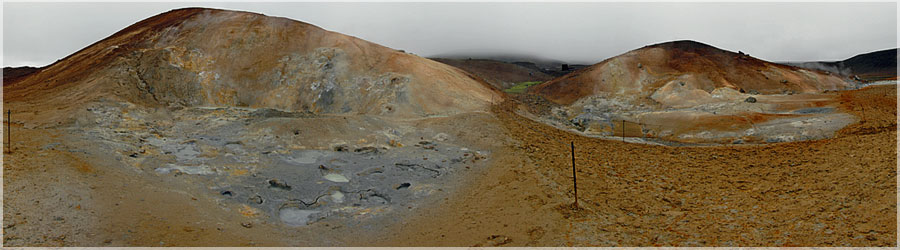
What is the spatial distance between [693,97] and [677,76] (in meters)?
6.57

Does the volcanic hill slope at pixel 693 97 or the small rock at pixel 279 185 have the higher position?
the volcanic hill slope at pixel 693 97

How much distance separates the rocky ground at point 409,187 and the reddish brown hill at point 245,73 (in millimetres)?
3069

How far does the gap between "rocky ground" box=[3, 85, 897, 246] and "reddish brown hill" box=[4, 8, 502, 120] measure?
10.1 feet

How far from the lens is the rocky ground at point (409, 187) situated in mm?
8164

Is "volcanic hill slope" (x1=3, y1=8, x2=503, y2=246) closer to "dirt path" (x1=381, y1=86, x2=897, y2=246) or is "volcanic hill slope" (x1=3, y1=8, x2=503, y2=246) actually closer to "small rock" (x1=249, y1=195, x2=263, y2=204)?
"small rock" (x1=249, y1=195, x2=263, y2=204)

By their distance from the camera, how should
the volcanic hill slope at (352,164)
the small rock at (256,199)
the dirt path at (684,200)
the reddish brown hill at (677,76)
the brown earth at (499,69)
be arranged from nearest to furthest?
the dirt path at (684,200) < the volcanic hill slope at (352,164) < the small rock at (256,199) < the reddish brown hill at (677,76) < the brown earth at (499,69)

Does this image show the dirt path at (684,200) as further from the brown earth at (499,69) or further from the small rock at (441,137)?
the brown earth at (499,69)

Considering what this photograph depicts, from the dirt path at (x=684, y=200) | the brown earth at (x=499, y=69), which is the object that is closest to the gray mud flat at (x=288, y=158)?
the dirt path at (x=684, y=200)

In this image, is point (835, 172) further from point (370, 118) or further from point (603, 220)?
point (370, 118)

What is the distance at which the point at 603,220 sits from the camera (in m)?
9.45

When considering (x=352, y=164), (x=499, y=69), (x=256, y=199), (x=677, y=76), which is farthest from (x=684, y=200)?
(x=499, y=69)

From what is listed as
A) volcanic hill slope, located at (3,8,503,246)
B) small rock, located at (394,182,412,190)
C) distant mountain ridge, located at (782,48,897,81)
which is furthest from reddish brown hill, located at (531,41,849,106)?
distant mountain ridge, located at (782,48,897,81)

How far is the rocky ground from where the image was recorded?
8164 millimetres

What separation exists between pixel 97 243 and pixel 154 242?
0.73 metres
